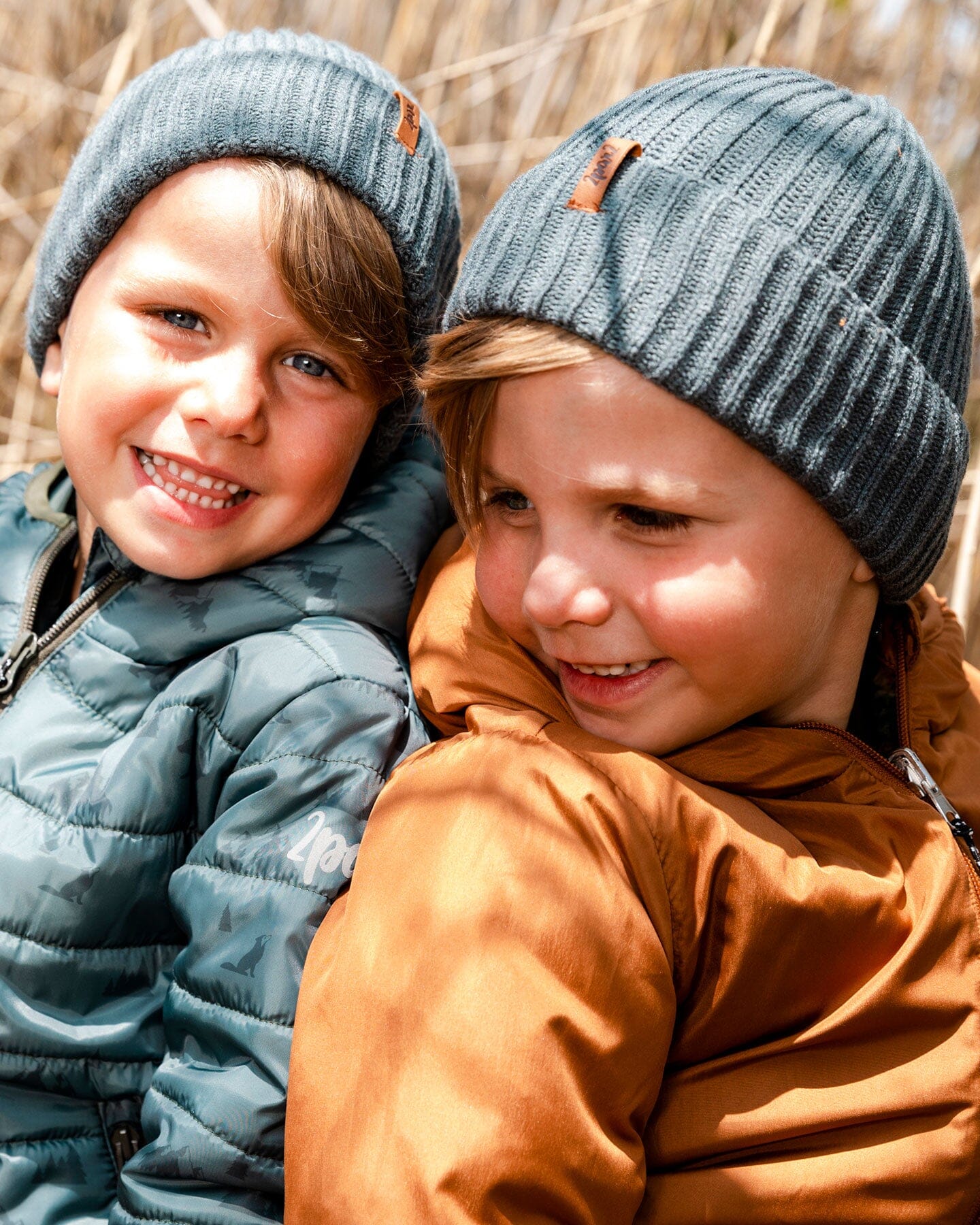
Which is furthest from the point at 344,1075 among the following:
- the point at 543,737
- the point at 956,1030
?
the point at 956,1030

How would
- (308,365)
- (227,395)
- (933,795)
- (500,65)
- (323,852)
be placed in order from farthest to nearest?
(500,65), (308,365), (227,395), (933,795), (323,852)

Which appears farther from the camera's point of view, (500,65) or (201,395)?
(500,65)

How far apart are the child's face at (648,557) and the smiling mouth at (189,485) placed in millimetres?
396

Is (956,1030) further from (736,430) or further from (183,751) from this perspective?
(183,751)

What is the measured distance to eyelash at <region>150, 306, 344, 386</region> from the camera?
1.55 m

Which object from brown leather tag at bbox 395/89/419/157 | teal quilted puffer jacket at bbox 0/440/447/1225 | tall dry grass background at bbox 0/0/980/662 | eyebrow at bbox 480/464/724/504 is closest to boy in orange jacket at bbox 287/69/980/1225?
eyebrow at bbox 480/464/724/504

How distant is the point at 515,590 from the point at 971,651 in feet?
5.37

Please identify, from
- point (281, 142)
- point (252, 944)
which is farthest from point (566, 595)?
point (281, 142)

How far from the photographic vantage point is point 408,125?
5.31ft

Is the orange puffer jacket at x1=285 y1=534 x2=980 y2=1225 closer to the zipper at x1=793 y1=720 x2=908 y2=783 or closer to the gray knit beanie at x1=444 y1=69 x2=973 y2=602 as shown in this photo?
the zipper at x1=793 y1=720 x2=908 y2=783

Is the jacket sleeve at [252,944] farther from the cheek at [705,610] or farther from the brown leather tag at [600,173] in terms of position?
the brown leather tag at [600,173]

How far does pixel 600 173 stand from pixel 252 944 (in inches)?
34.1

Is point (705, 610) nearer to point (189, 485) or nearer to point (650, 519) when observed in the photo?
point (650, 519)

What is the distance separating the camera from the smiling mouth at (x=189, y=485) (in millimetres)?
1573
